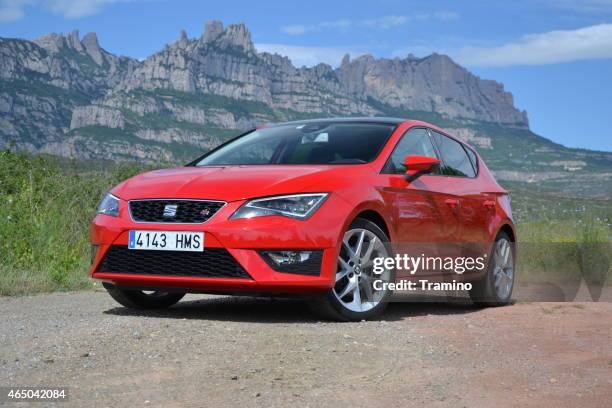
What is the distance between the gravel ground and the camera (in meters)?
3.61

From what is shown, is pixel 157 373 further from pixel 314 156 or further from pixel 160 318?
pixel 314 156

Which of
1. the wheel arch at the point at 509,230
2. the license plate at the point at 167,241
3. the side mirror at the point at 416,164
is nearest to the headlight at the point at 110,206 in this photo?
the license plate at the point at 167,241

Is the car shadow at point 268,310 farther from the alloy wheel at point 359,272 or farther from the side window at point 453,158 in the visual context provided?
the side window at point 453,158

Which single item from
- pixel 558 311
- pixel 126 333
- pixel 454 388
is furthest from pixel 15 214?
pixel 454 388

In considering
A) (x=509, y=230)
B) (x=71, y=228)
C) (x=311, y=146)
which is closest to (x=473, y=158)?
(x=509, y=230)

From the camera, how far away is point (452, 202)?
670 centimetres

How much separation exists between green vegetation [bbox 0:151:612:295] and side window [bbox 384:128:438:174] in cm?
401

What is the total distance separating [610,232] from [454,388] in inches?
385

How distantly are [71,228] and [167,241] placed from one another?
6.14m

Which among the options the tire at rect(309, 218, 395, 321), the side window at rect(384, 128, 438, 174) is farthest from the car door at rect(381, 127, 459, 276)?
the tire at rect(309, 218, 395, 321)

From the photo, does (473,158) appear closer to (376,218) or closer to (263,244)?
(376,218)

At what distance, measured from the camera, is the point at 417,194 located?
245 inches

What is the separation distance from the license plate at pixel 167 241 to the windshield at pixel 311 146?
1244 millimetres

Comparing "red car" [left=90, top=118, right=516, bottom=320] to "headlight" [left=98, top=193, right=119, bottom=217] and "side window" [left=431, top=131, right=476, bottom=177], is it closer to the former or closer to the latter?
"headlight" [left=98, top=193, right=119, bottom=217]
